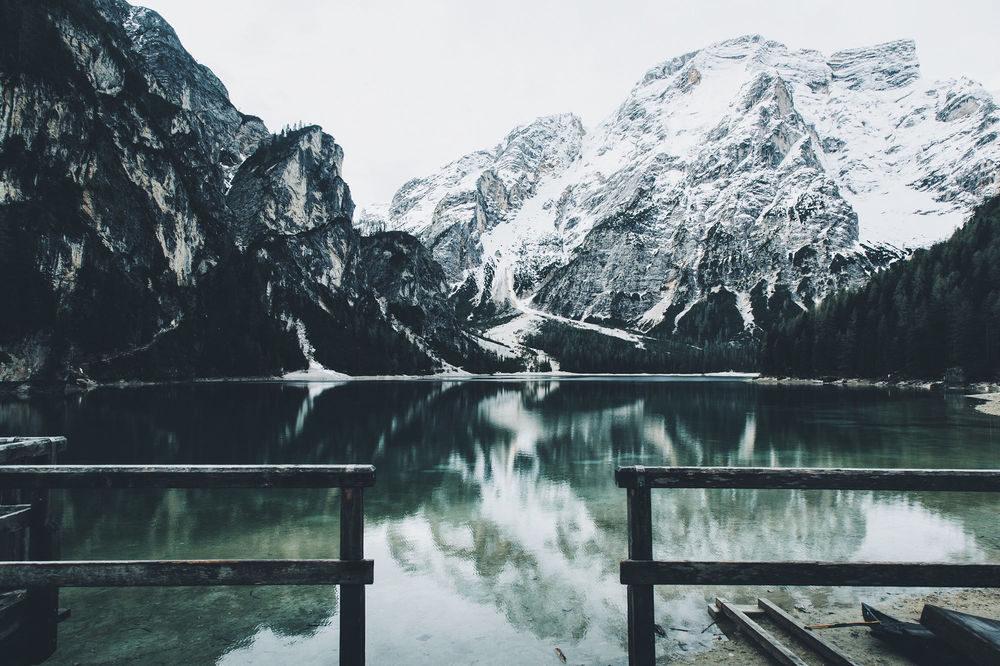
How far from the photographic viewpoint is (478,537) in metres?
16.3

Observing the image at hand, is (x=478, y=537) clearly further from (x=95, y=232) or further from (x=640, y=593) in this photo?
(x=95, y=232)

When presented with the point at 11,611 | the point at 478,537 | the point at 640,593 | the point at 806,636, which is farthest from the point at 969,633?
the point at 11,611

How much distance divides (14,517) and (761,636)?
1044 cm

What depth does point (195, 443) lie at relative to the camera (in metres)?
37.1

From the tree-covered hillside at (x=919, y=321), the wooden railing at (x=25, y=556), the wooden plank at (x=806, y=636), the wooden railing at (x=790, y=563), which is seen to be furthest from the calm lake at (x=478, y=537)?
the tree-covered hillside at (x=919, y=321)

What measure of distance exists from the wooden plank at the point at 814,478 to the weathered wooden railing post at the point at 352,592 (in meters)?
3.03

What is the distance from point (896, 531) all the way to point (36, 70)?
185088 mm

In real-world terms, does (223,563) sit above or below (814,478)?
below

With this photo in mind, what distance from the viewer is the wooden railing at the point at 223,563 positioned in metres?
6.64

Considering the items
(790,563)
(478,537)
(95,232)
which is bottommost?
(478,537)

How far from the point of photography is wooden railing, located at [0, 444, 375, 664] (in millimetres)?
6637

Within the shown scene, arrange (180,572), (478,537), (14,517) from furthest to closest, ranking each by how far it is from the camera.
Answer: (478,537) < (14,517) < (180,572)

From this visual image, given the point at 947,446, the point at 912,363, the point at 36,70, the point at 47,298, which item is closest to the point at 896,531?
the point at 947,446

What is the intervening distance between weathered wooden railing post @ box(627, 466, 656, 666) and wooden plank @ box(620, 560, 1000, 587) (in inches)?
6.7
